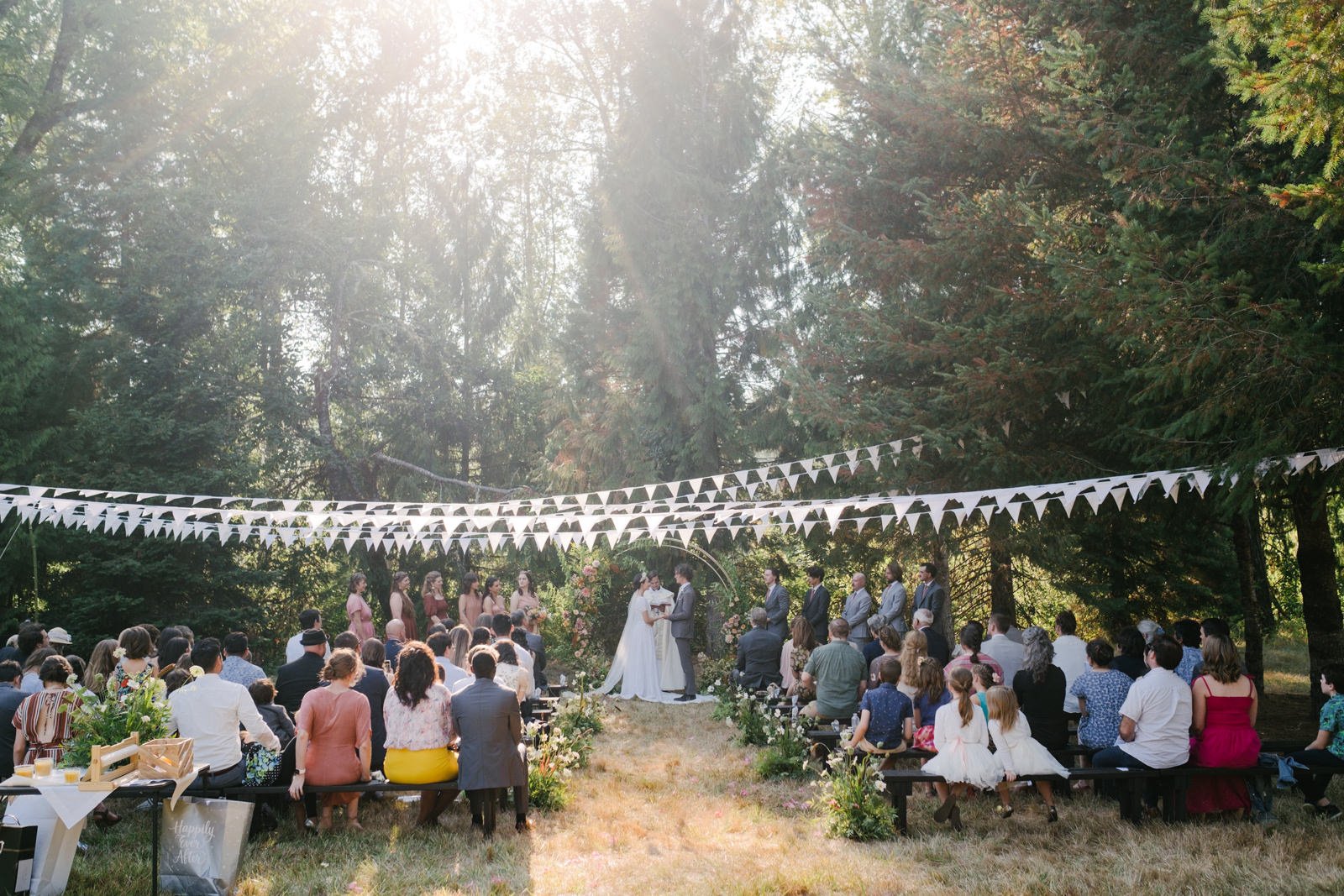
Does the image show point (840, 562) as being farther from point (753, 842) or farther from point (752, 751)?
point (753, 842)

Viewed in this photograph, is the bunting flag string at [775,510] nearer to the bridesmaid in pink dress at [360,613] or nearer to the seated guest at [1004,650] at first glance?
the bridesmaid in pink dress at [360,613]

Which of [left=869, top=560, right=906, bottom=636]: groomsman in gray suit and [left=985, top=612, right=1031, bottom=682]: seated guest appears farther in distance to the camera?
[left=869, top=560, right=906, bottom=636]: groomsman in gray suit

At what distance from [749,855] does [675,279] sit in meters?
12.6

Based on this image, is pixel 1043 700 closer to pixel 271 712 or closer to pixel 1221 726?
pixel 1221 726

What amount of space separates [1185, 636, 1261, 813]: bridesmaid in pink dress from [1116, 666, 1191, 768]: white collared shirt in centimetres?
19

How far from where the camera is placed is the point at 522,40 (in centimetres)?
2258

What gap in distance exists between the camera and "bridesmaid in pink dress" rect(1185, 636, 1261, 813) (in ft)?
22.6

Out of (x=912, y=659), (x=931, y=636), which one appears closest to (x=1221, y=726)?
(x=912, y=659)

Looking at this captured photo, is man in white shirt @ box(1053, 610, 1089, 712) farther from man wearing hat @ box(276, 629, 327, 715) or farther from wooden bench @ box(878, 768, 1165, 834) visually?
man wearing hat @ box(276, 629, 327, 715)

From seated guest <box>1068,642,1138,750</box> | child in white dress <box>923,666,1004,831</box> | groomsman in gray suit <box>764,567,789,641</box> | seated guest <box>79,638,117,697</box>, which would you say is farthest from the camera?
groomsman in gray suit <box>764,567,789,641</box>

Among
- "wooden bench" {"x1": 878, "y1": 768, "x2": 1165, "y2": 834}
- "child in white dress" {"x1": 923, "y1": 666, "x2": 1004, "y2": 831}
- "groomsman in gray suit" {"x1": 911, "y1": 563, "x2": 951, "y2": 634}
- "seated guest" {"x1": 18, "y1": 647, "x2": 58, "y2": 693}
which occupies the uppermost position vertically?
"groomsman in gray suit" {"x1": 911, "y1": 563, "x2": 951, "y2": 634}

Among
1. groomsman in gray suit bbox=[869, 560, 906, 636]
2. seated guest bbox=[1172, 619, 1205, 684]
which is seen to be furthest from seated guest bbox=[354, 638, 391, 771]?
seated guest bbox=[1172, 619, 1205, 684]

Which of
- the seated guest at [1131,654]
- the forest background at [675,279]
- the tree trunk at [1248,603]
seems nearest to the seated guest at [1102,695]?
the seated guest at [1131,654]

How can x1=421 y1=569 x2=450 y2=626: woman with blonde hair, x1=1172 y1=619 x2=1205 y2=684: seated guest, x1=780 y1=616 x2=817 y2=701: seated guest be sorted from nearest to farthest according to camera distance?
x1=1172 y1=619 x2=1205 y2=684: seated guest < x1=780 y1=616 x2=817 y2=701: seated guest < x1=421 y1=569 x2=450 y2=626: woman with blonde hair
